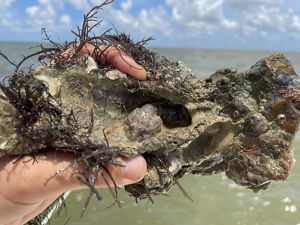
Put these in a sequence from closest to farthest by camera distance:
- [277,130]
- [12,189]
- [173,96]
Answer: [12,189] → [173,96] → [277,130]

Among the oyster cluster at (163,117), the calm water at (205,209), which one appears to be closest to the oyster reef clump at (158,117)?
the oyster cluster at (163,117)

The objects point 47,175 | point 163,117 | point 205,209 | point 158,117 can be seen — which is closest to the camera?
point 47,175

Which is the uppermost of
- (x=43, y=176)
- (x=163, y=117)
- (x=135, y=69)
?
(x=135, y=69)

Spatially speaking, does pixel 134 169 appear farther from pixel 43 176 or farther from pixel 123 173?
pixel 43 176

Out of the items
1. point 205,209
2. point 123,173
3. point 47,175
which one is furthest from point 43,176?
point 205,209

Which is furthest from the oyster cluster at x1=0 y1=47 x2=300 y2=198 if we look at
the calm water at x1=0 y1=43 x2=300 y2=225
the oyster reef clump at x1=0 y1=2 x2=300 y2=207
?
the calm water at x1=0 y1=43 x2=300 y2=225

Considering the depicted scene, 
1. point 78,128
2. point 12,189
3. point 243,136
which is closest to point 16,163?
point 12,189

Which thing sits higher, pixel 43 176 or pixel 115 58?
pixel 115 58

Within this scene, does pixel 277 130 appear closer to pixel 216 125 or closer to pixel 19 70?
pixel 216 125

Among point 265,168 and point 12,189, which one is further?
point 265,168
